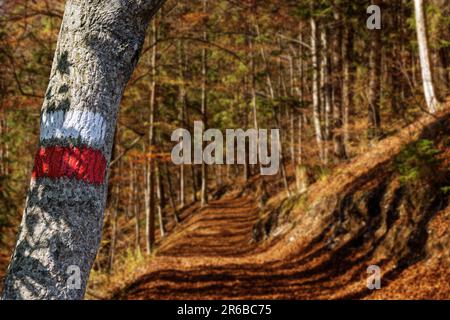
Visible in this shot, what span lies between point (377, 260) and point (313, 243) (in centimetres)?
308

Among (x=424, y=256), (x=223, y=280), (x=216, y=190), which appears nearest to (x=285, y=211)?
(x=223, y=280)

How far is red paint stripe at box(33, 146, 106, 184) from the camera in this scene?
7.23ft

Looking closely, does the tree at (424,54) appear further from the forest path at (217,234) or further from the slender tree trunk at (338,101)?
the forest path at (217,234)

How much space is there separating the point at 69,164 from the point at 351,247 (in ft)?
30.8

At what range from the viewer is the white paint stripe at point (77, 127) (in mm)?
2246

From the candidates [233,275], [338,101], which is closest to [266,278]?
[233,275]

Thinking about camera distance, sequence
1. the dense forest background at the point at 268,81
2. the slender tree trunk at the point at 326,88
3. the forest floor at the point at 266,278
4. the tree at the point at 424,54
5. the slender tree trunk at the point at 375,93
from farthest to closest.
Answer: the slender tree trunk at the point at 326,88 < the slender tree trunk at the point at 375,93 < the tree at the point at 424,54 < the dense forest background at the point at 268,81 < the forest floor at the point at 266,278

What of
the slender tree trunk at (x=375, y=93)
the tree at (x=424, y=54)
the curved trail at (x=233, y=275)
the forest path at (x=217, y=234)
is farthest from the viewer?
the slender tree trunk at (x=375, y=93)

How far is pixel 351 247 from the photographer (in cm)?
1068

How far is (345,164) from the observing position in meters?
16.5

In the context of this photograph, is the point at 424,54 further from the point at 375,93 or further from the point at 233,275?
the point at 233,275

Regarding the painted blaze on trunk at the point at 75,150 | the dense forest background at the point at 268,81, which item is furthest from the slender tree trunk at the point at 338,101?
the painted blaze on trunk at the point at 75,150

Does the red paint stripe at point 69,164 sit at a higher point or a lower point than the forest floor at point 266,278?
higher
